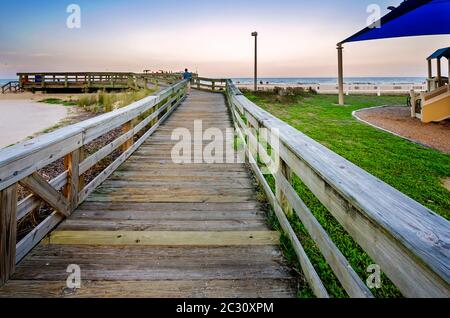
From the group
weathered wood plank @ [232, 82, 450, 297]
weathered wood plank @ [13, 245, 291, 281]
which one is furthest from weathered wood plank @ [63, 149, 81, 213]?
weathered wood plank @ [232, 82, 450, 297]

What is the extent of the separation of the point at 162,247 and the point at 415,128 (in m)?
9.27

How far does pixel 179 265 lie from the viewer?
208 centimetres

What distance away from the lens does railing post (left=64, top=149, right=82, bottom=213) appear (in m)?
2.73

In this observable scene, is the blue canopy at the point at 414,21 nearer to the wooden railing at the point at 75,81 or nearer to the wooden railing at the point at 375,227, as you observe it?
the wooden railing at the point at 375,227

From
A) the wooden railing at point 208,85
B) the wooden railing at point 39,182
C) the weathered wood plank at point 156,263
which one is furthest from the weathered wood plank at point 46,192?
the wooden railing at point 208,85

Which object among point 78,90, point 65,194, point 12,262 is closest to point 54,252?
point 12,262

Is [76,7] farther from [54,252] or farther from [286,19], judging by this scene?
[286,19]

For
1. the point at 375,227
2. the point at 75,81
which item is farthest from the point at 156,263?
the point at 75,81

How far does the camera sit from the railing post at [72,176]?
2734mm

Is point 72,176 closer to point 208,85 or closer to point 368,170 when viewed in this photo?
point 368,170

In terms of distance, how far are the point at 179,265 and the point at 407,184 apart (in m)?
3.81

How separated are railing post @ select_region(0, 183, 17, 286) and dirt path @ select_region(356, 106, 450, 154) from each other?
755cm

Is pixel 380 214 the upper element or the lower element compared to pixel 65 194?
upper

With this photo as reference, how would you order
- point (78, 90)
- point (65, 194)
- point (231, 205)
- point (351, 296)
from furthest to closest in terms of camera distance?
1. point (78, 90)
2. point (231, 205)
3. point (65, 194)
4. point (351, 296)
